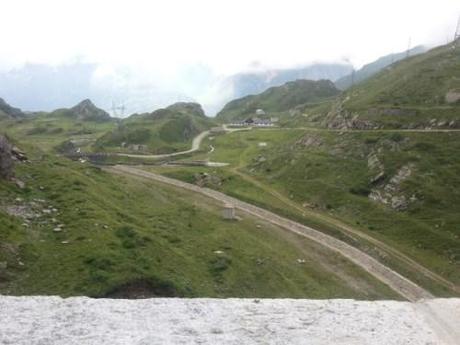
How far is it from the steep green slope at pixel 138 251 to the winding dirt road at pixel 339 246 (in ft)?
6.51

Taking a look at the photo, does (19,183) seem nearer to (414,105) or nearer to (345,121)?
(345,121)

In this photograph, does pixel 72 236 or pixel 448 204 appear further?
pixel 448 204

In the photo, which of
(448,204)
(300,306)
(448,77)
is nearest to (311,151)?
(448,204)

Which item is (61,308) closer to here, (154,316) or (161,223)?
(154,316)

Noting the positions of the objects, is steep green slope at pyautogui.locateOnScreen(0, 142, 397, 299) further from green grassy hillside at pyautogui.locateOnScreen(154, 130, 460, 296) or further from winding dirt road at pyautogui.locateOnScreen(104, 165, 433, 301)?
green grassy hillside at pyautogui.locateOnScreen(154, 130, 460, 296)

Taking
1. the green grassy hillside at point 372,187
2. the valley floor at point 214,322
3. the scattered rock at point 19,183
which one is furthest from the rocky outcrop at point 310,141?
the valley floor at point 214,322

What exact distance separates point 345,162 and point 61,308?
6573 centimetres

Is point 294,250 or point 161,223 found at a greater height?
point 161,223

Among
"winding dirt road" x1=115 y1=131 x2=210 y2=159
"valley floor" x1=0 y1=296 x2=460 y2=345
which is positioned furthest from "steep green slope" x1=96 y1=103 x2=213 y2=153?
"valley floor" x1=0 y1=296 x2=460 y2=345

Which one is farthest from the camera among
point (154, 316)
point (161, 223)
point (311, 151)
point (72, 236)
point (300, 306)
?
point (311, 151)

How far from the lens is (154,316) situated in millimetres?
25219

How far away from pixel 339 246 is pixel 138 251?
27366 millimetres

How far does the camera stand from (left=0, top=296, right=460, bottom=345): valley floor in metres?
23.2

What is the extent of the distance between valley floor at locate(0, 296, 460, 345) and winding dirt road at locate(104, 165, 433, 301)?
64.0ft
